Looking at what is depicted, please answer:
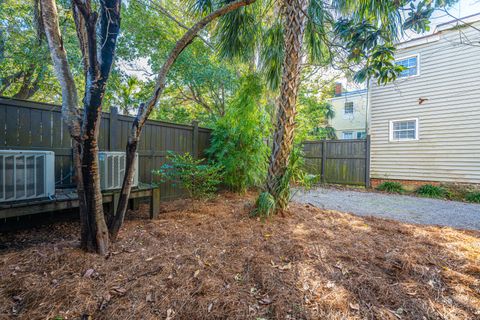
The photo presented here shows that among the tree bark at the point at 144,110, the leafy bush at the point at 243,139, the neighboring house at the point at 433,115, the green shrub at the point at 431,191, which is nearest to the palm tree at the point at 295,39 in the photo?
the leafy bush at the point at 243,139

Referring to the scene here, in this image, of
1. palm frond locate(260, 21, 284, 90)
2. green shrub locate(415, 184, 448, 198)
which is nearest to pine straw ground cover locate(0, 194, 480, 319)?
palm frond locate(260, 21, 284, 90)

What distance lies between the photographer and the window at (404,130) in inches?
299

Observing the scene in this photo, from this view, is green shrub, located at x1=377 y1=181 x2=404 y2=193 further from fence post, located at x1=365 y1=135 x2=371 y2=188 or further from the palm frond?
the palm frond

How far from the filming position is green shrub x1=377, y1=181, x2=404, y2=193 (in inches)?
287

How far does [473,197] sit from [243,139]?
6.55m

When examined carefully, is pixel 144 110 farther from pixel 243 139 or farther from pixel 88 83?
pixel 243 139

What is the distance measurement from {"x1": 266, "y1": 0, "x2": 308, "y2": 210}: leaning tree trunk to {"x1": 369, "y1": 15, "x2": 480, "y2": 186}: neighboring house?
510 cm

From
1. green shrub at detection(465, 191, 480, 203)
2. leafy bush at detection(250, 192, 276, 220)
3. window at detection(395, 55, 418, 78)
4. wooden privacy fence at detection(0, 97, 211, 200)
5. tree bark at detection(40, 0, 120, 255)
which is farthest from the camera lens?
window at detection(395, 55, 418, 78)

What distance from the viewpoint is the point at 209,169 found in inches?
139

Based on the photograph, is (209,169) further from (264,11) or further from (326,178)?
(326,178)

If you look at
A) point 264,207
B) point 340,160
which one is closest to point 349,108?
point 340,160

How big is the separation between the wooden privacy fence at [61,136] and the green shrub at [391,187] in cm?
697

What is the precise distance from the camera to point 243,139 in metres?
4.67

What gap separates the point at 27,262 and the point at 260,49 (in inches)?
171
